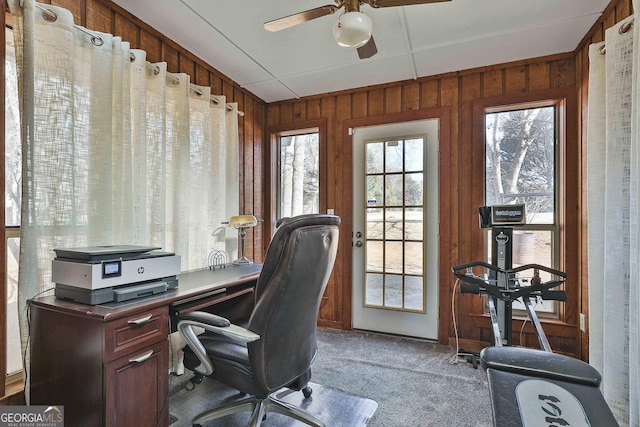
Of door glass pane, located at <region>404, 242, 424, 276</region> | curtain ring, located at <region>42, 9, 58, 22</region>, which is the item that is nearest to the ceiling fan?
curtain ring, located at <region>42, 9, 58, 22</region>

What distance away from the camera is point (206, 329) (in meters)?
1.41

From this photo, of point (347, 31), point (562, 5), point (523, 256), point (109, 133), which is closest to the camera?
point (347, 31)

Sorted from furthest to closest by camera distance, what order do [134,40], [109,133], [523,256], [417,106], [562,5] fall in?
[417,106]
[523,256]
[134,40]
[562,5]
[109,133]

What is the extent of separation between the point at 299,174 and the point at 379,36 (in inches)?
65.6

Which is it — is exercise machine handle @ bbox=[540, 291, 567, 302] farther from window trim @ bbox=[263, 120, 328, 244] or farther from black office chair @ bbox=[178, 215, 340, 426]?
window trim @ bbox=[263, 120, 328, 244]

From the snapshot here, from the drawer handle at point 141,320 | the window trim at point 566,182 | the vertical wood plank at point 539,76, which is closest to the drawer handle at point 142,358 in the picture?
the drawer handle at point 141,320

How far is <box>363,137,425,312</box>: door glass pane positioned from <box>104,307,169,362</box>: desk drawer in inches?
83.0

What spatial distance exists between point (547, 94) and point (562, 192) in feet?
2.67

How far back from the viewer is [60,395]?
4.47ft

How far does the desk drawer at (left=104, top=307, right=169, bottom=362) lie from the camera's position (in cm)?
126

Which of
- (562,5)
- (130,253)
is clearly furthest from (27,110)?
(562,5)

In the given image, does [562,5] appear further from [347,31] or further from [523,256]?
[523,256]

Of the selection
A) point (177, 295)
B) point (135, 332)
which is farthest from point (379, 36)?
point (135, 332)

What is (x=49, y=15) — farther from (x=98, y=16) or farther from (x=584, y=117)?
(x=584, y=117)
